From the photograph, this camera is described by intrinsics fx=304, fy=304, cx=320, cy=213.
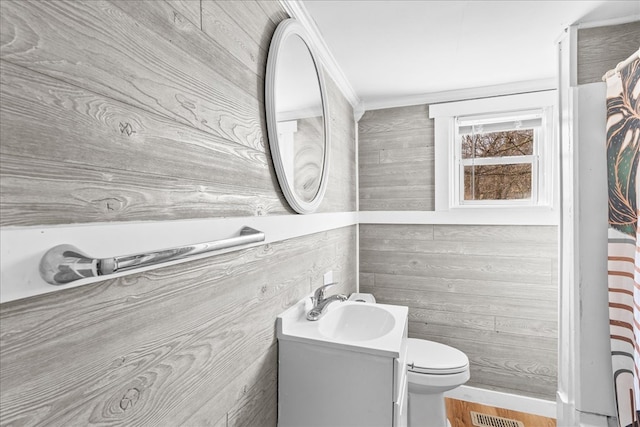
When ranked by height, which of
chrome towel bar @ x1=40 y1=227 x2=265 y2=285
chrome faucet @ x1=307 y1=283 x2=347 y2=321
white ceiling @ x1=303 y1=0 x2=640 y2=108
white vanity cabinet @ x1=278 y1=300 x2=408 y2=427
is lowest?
white vanity cabinet @ x1=278 y1=300 x2=408 y2=427

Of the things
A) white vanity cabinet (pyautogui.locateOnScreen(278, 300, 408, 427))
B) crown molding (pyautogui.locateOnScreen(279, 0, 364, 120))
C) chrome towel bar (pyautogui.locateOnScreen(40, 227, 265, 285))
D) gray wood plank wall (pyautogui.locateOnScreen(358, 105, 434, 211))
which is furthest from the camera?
gray wood plank wall (pyautogui.locateOnScreen(358, 105, 434, 211))

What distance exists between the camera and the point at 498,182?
89.0 inches

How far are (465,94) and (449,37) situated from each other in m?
0.79

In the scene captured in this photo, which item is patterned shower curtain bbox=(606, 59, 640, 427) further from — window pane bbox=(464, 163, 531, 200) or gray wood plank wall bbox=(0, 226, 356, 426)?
gray wood plank wall bbox=(0, 226, 356, 426)

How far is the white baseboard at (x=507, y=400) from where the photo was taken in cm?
204

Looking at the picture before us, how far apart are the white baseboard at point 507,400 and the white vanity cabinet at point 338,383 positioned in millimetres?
1448

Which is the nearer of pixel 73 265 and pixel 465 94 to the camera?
pixel 73 265

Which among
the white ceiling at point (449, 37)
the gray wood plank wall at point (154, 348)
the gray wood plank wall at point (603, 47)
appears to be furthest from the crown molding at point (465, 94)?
the gray wood plank wall at point (154, 348)

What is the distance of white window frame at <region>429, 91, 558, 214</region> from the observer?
6.85 ft

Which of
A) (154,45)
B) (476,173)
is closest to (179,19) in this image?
(154,45)

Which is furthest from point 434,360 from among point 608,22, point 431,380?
point 608,22

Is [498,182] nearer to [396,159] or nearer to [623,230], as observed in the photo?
[396,159]

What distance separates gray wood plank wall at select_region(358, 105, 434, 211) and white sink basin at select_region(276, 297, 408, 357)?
1.09 m

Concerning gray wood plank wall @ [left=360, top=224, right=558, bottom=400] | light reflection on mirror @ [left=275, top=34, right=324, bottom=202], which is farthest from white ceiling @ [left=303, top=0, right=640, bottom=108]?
gray wood plank wall @ [left=360, top=224, right=558, bottom=400]
